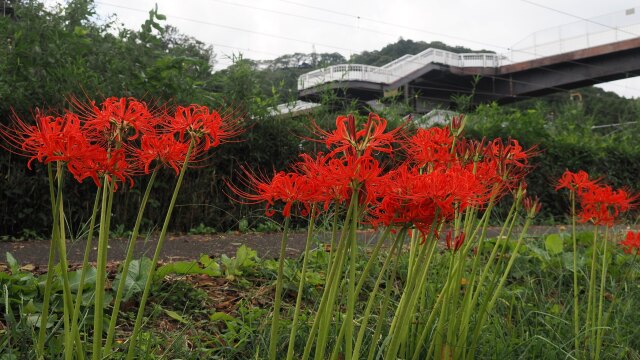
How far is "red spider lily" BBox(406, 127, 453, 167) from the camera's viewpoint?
1.76 meters

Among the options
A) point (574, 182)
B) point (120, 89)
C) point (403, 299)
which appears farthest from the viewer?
point (120, 89)

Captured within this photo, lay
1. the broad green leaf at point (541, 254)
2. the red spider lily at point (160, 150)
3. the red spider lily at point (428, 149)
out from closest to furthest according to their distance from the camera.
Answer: the red spider lily at point (160, 150), the red spider lily at point (428, 149), the broad green leaf at point (541, 254)

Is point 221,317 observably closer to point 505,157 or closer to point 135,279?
point 135,279

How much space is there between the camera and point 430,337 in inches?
92.0

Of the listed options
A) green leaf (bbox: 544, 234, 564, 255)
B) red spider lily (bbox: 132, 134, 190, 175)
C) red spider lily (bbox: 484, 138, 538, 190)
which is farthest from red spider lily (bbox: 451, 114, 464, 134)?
green leaf (bbox: 544, 234, 564, 255)

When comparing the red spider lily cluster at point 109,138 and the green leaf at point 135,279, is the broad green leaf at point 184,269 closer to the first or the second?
the green leaf at point 135,279

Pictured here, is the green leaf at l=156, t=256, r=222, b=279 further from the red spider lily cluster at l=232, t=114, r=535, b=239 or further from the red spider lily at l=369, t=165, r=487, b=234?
the red spider lily at l=369, t=165, r=487, b=234

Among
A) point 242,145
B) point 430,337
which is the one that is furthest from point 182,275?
point 242,145

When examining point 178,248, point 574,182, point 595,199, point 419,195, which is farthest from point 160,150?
point 178,248

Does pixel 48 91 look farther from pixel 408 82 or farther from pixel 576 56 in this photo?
pixel 576 56

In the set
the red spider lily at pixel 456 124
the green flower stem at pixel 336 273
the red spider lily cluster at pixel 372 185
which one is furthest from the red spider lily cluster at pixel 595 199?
the green flower stem at pixel 336 273

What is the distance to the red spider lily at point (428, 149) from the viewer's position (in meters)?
1.76

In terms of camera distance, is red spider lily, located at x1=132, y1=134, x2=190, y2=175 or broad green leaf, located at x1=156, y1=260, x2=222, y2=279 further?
broad green leaf, located at x1=156, y1=260, x2=222, y2=279

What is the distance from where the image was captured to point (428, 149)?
177 centimetres
